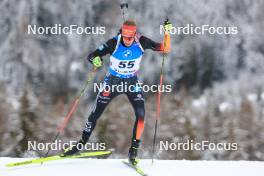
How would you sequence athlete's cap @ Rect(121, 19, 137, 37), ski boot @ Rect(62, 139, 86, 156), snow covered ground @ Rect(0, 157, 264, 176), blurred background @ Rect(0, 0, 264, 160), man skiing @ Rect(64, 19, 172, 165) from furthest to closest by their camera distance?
blurred background @ Rect(0, 0, 264, 160) < ski boot @ Rect(62, 139, 86, 156) < man skiing @ Rect(64, 19, 172, 165) < athlete's cap @ Rect(121, 19, 137, 37) < snow covered ground @ Rect(0, 157, 264, 176)

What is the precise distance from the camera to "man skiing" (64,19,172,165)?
8578 mm

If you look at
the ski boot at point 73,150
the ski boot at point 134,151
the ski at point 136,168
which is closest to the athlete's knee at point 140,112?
the ski boot at point 134,151

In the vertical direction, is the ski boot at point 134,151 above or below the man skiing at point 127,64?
below

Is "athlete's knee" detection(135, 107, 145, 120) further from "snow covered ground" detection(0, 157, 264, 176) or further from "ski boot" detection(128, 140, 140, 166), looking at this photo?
"snow covered ground" detection(0, 157, 264, 176)

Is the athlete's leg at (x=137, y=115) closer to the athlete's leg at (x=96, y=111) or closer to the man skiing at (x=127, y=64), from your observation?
the man skiing at (x=127, y=64)

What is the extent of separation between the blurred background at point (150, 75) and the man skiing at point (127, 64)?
17.3m

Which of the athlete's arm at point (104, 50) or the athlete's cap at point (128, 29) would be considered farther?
the athlete's arm at point (104, 50)

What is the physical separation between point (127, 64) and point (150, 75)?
32.4 meters

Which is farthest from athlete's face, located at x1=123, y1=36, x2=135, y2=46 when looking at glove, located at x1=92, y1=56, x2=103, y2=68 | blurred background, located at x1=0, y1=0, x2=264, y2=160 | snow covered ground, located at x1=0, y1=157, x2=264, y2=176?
blurred background, located at x1=0, y1=0, x2=264, y2=160

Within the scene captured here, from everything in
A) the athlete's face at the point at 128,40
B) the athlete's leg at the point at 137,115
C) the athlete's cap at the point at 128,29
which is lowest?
the athlete's leg at the point at 137,115

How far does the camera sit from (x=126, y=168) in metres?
8.55

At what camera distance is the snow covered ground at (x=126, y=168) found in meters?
8.15

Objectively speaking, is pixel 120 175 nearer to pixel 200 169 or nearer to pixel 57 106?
pixel 200 169

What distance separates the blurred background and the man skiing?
17.3 m
